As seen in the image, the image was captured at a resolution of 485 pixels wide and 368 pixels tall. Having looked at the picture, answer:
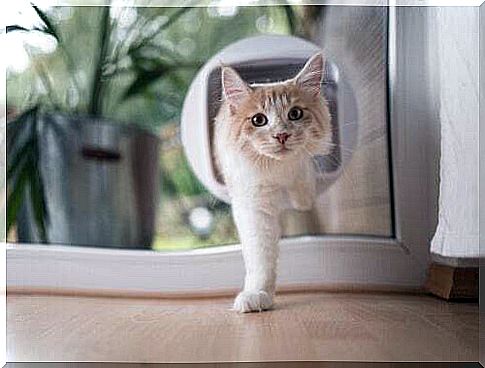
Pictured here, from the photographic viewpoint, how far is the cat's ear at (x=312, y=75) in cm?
159

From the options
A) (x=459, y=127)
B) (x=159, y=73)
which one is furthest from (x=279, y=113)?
(x=459, y=127)

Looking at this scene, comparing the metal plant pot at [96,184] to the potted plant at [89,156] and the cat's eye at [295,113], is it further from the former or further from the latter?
the cat's eye at [295,113]

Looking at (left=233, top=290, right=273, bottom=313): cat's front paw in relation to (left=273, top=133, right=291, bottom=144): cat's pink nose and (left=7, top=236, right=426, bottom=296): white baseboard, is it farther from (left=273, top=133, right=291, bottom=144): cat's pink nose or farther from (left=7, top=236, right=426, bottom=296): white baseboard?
(left=273, top=133, right=291, bottom=144): cat's pink nose

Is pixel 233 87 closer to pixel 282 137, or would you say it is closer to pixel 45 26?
pixel 282 137

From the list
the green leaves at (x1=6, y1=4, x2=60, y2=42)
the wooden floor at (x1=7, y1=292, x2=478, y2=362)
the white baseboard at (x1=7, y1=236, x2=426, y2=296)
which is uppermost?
the green leaves at (x1=6, y1=4, x2=60, y2=42)

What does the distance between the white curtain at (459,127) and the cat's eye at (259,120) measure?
1.14 ft

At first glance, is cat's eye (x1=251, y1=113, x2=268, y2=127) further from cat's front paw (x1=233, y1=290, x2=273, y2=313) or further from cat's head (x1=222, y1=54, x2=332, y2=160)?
cat's front paw (x1=233, y1=290, x2=273, y2=313)

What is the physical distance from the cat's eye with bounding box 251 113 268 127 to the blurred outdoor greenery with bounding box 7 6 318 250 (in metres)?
0.15

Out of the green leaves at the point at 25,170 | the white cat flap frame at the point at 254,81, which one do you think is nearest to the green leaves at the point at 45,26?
the green leaves at the point at 25,170

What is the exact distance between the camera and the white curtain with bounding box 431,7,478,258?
1603 millimetres

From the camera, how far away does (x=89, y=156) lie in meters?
1.61

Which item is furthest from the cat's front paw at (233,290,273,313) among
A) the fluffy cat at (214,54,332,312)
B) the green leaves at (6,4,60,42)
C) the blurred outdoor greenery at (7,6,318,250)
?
the green leaves at (6,4,60,42)

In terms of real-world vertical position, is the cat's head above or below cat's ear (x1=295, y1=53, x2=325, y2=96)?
below

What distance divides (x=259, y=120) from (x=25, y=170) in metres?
0.46
